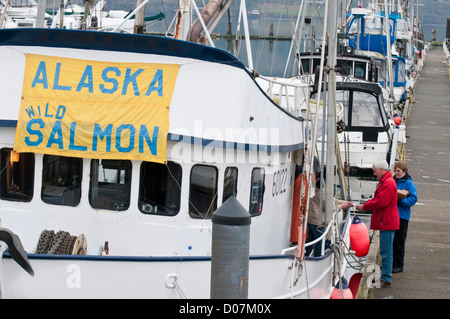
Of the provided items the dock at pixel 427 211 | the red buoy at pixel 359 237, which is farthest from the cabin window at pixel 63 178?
the red buoy at pixel 359 237

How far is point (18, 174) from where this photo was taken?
343 inches

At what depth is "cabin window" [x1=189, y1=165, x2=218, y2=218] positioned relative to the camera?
8.49 meters

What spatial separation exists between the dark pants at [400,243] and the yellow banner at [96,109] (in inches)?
198

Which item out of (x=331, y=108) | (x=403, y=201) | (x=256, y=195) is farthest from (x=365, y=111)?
(x=256, y=195)

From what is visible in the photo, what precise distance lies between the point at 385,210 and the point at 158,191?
157 inches

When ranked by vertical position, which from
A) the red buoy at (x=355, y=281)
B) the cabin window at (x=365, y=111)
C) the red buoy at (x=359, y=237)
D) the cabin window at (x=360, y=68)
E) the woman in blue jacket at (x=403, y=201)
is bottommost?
the red buoy at (x=355, y=281)

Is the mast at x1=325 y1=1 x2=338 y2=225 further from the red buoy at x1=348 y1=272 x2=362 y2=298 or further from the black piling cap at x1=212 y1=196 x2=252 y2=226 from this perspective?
the black piling cap at x1=212 y1=196 x2=252 y2=226

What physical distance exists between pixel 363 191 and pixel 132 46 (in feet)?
40.1

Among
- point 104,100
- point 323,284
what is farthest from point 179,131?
point 323,284

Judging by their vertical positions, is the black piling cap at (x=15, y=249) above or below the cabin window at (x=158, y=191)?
below

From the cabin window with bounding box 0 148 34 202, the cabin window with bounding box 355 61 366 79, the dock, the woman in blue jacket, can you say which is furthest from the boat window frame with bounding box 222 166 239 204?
the cabin window with bounding box 355 61 366 79

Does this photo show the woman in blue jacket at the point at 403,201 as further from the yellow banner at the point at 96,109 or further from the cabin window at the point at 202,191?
the yellow banner at the point at 96,109

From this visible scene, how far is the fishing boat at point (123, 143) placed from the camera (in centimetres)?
832

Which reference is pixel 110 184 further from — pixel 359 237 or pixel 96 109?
pixel 359 237
